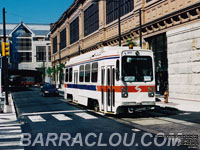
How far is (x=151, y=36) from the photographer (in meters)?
31.5

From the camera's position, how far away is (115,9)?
42.1 meters

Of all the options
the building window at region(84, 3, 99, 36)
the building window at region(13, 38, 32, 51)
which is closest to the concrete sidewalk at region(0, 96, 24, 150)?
the building window at region(84, 3, 99, 36)

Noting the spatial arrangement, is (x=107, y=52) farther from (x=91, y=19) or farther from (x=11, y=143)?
(x=91, y=19)

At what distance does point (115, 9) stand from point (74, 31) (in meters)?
27.0

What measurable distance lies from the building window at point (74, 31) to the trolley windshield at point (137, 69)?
50064 mm

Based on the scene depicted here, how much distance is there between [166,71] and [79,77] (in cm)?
1037

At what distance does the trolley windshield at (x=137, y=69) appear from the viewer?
15484 mm

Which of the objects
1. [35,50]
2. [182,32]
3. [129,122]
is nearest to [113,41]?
[182,32]

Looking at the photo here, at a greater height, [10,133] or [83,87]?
[83,87]

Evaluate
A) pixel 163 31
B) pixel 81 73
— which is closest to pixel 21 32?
pixel 163 31

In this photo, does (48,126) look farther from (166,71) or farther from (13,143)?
(166,71)

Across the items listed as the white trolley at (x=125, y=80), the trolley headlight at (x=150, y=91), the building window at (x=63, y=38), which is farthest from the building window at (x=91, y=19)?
the trolley headlight at (x=150, y=91)

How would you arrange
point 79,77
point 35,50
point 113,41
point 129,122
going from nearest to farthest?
1. point 129,122
2. point 79,77
3. point 113,41
4. point 35,50

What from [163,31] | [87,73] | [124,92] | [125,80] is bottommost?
[124,92]
